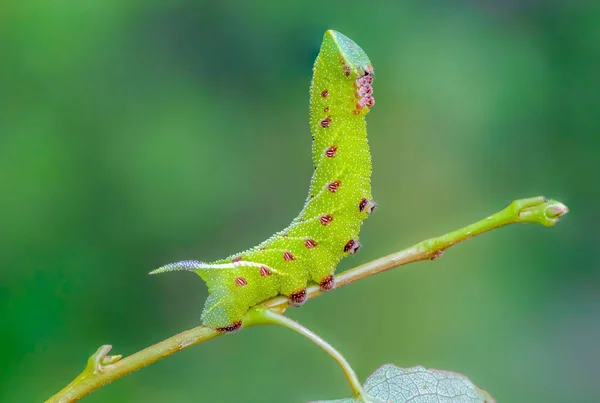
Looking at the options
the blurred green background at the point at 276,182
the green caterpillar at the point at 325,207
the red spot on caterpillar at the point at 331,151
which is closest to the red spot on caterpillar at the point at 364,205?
the green caterpillar at the point at 325,207

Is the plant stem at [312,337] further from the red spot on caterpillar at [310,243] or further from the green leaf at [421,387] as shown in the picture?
the red spot on caterpillar at [310,243]

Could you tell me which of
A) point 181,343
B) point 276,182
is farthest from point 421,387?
point 276,182

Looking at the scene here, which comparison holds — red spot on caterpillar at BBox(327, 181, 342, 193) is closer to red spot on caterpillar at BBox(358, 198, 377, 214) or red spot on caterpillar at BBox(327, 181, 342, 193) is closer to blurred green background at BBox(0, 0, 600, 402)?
red spot on caterpillar at BBox(358, 198, 377, 214)

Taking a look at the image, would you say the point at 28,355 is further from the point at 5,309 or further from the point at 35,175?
the point at 35,175

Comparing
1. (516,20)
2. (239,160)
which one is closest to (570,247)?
(516,20)

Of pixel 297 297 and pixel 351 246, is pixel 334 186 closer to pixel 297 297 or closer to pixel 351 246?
pixel 351 246

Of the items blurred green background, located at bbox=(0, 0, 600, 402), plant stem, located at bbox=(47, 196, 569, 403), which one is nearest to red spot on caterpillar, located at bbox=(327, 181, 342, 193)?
plant stem, located at bbox=(47, 196, 569, 403)
